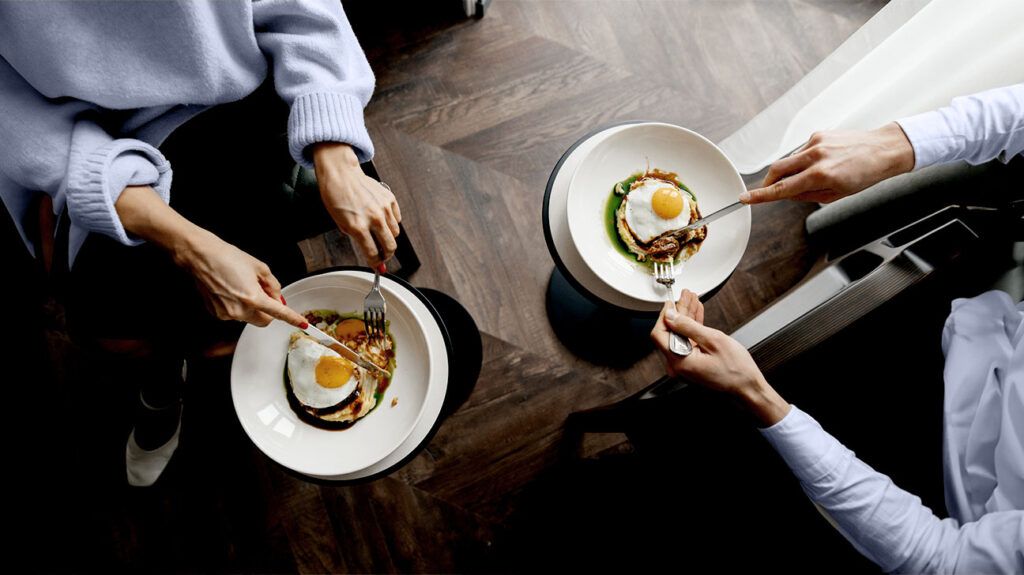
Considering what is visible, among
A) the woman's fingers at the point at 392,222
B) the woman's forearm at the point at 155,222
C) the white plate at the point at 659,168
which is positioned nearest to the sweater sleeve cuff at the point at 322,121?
the woman's fingers at the point at 392,222

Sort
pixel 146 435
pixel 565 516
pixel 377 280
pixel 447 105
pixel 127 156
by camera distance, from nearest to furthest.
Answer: pixel 127 156
pixel 377 280
pixel 146 435
pixel 565 516
pixel 447 105

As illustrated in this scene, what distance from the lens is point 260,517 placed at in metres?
1.82

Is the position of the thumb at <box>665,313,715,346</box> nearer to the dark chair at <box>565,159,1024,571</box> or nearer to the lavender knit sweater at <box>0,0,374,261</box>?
the dark chair at <box>565,159,1024,571</box>

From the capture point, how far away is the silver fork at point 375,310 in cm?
124

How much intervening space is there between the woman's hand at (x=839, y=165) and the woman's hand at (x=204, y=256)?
3.46ft

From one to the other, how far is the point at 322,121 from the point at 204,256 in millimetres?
342

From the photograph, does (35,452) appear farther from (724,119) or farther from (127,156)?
(724,119)

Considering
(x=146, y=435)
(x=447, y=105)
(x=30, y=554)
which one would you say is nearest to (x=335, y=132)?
(x=447, y=105)

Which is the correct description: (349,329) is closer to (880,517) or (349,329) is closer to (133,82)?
(133,82)

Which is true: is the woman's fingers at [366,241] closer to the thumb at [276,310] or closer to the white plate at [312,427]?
the white plate at [312,427]

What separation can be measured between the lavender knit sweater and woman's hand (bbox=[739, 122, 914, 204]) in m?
0.92

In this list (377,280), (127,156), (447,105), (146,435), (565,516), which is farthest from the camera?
(447,105)

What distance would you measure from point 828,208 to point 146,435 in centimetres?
234

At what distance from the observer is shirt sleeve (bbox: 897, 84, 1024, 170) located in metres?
1.23
